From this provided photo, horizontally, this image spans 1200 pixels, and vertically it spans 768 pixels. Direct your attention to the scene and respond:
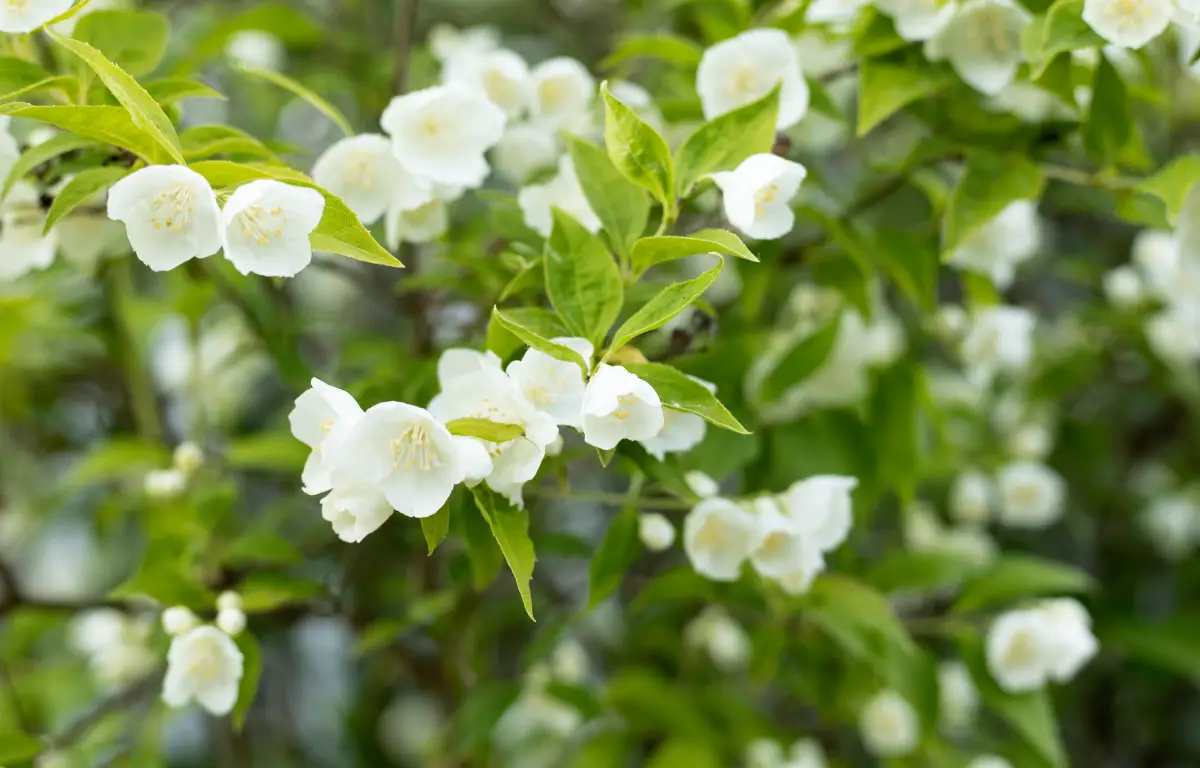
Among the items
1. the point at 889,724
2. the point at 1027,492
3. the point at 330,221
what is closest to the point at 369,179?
the point at 330,221

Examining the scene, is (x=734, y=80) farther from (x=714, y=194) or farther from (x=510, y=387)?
(x=510, y=387)

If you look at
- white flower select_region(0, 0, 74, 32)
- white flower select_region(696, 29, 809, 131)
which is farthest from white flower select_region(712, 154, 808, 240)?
white flower select_region(0, 0, 74, 32)

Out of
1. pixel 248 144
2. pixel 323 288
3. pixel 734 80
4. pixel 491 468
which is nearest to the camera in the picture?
pixel 491 468

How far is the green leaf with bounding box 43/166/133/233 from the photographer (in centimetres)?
69

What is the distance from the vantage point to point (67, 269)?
0.98 meters

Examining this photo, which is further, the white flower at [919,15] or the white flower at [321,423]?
the white flower at [919,15]

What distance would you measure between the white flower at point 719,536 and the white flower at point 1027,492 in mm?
758

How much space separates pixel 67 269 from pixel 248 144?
1.14 feet

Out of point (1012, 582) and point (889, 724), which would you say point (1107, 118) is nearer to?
point (1012, 582)

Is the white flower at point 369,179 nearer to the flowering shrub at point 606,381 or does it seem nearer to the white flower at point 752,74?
the flowering shrub at point 606,381

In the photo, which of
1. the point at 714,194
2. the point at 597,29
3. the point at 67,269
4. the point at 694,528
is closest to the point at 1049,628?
the point at 694,528

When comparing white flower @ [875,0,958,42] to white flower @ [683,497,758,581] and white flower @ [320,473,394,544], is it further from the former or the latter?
white flower @ [320,473,394,544]

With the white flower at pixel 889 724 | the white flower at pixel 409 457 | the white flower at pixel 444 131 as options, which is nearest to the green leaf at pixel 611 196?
the white flower at pixel 444 131

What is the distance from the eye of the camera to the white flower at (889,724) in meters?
1.31
